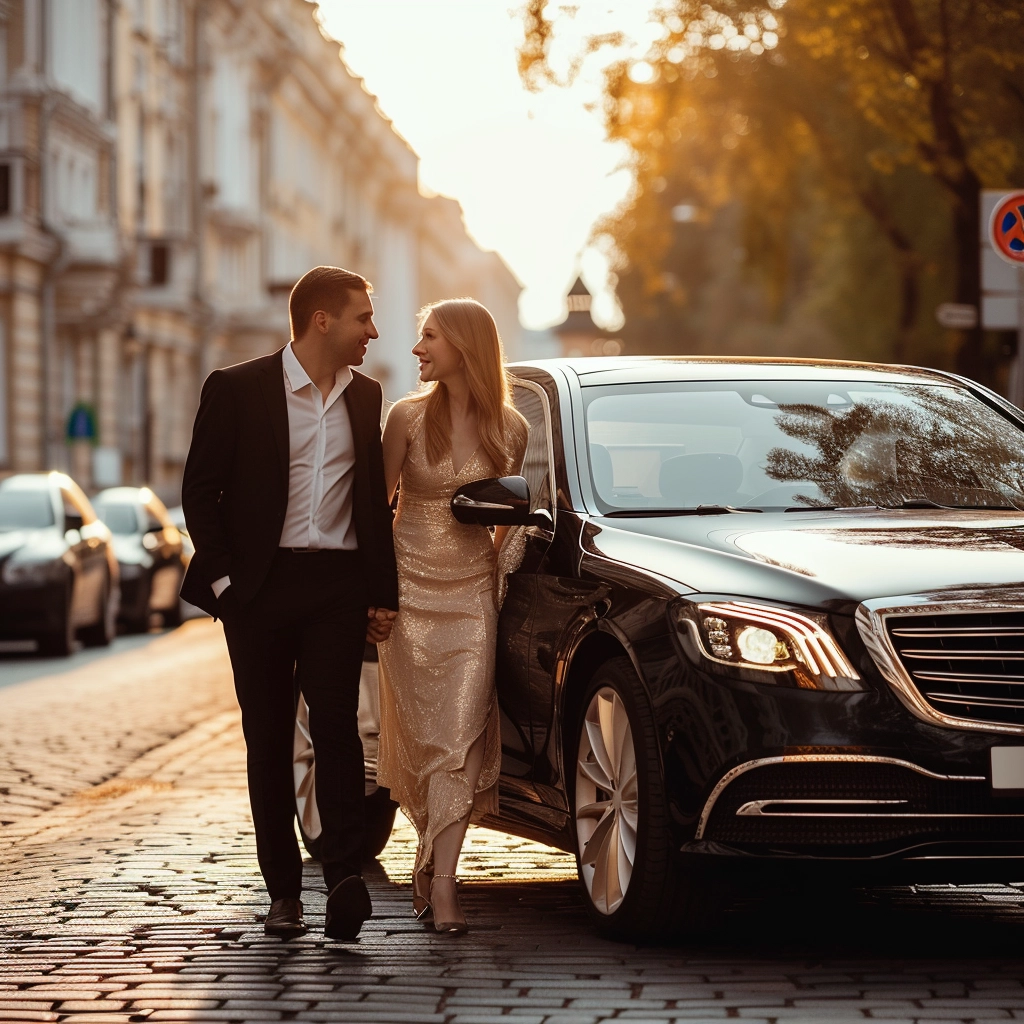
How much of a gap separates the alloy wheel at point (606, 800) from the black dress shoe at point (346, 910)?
66 cm

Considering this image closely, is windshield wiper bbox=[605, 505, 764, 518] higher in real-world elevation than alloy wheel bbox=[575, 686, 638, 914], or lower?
higher

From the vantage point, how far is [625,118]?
2528 centimetres

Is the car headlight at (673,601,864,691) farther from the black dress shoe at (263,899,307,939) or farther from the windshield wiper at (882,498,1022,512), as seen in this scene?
the black dress shoe at (263,899,307,939)

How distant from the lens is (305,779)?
8211mm

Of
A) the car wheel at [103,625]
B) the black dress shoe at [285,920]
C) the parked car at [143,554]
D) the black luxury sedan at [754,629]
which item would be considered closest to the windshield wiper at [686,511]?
the black luxury sedan at [754,629]

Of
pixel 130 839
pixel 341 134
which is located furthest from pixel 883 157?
pixel 341 134

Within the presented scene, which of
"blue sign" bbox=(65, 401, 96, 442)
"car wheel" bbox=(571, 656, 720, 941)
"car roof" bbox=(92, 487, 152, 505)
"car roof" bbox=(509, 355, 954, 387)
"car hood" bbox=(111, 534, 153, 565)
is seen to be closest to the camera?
"car wheel" bbox=(571, 656, 720, 941)

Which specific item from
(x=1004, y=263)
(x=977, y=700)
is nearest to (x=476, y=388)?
(x=977, y=700)

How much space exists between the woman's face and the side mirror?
0.38 m

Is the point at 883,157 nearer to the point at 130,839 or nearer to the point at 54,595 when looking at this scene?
the point at 54,595

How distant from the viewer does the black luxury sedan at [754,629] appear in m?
5.56

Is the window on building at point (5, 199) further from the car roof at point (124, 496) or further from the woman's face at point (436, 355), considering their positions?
the woman's face at point (436, 355)

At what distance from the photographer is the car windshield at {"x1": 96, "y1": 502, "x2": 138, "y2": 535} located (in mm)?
26438

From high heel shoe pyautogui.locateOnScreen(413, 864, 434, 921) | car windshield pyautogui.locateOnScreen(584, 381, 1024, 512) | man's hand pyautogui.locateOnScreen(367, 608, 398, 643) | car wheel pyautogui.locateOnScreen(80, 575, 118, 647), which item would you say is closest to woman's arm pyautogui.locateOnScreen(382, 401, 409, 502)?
man's hand pyautogui.locateOnScreen(367, 608, 398, 643)
